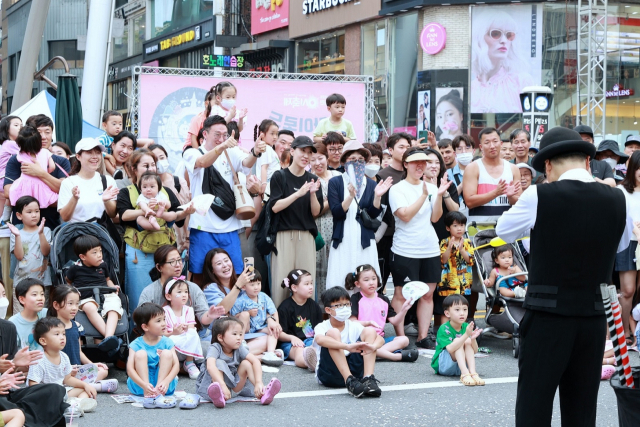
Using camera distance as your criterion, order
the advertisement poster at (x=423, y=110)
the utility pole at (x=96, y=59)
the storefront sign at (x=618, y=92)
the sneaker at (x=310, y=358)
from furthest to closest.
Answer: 1. the advertisement poster at (x=423, y=110)
2. the storefront sign at (x=618, y=92)
3. the utility pole at (x=96, y=59)
4. the sneaker at (x=310, y=358)

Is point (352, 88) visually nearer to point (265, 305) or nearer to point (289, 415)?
point (265, 305)

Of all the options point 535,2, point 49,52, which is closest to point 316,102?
point 535,2

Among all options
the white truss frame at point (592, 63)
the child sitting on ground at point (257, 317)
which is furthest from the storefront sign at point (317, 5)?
the child sitting on ground at point (257, 317)

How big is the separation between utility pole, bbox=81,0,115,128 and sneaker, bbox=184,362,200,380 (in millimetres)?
7158

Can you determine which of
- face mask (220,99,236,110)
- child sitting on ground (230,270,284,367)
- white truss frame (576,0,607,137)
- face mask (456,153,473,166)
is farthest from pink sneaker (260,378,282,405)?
white truss frame (576,0,607,137)

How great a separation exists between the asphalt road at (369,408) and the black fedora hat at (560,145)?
7.27 ft

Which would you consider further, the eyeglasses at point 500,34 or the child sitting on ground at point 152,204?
the eyeglasses at point 500,34

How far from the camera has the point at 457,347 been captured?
7262 mm

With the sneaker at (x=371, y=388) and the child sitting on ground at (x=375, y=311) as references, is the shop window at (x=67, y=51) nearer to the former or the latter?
the child sitting on ground at (x=375, y=311)

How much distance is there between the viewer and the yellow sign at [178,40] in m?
42.0

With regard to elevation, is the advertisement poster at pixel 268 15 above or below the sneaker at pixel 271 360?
above

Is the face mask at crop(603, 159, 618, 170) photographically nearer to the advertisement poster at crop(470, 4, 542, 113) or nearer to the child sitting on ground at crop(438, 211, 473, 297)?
the child sitting on ground at crop(438, 211, 473, 297)

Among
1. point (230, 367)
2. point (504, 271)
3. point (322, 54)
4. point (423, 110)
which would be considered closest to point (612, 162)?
point (504, 271)

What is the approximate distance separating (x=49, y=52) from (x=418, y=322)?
57.8m
